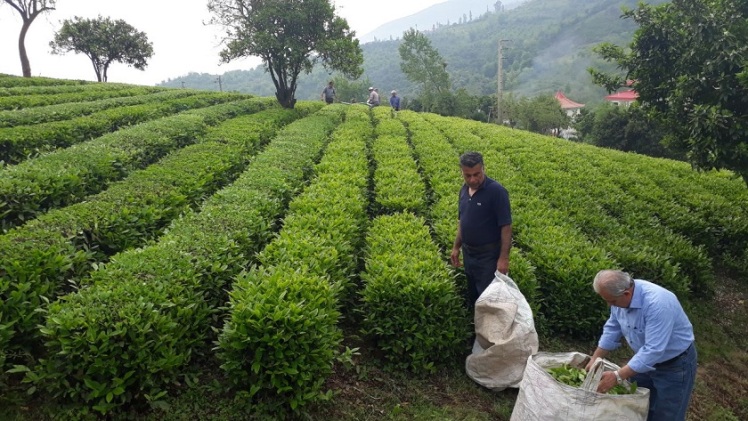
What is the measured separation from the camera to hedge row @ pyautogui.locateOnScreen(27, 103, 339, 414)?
3.27 m

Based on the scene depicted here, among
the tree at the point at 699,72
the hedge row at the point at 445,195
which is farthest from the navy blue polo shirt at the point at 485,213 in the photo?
the tree at the point at 699,72

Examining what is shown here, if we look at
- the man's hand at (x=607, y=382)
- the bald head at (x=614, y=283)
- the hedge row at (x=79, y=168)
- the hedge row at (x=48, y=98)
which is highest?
the hedge row at (x=48, y=98)

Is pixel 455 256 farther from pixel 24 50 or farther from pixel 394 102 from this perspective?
pixel 24 50

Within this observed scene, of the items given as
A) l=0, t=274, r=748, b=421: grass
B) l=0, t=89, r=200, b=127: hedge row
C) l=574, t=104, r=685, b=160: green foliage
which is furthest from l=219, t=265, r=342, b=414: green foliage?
l=574, t=104, r=685, b=160: green foliage

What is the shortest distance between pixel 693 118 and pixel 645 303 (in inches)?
208

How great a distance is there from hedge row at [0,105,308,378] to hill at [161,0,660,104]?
68.1 m

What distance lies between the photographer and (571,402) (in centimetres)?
337

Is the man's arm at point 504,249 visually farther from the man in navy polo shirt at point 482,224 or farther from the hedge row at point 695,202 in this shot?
the hedge row at point 695,202

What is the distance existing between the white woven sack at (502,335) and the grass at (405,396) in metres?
0.22

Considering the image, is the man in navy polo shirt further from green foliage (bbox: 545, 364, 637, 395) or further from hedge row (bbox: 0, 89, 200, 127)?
hedge row (bbox: 0, 89, 200, 127)

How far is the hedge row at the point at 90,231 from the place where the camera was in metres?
3.78

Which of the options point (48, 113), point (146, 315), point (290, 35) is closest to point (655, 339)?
point (146, 315)

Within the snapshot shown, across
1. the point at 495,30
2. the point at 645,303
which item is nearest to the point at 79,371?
the point at 645,303

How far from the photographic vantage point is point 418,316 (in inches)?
187
